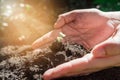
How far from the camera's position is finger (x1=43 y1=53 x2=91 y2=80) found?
1.77 meters

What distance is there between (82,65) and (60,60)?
10.5 inches

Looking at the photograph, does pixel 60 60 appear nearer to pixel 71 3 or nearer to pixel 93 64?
pixel 93 64

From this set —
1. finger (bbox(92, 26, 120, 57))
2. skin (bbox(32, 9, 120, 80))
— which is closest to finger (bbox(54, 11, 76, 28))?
skin (bbox(32, 9, 120, 80))

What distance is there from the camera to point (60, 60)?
6.57ft

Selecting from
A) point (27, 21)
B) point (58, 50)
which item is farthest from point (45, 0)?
point (58, 50)

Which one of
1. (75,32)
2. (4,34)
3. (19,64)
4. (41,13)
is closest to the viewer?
(19,64)

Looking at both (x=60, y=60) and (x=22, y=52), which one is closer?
(x=60, y=60)

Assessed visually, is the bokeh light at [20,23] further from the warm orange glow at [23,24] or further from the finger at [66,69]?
the finger at [66,69]

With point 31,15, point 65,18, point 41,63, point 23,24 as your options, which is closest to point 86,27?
point 65,18

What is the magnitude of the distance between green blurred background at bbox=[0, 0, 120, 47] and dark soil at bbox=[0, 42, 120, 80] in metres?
1.37

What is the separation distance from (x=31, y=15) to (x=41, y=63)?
2.26 meters

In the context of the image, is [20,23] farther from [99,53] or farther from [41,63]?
[99,53]

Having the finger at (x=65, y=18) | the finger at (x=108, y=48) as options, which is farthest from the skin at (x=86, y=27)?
the finger at (x=108, y=48)

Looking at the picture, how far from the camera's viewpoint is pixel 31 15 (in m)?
4.16
